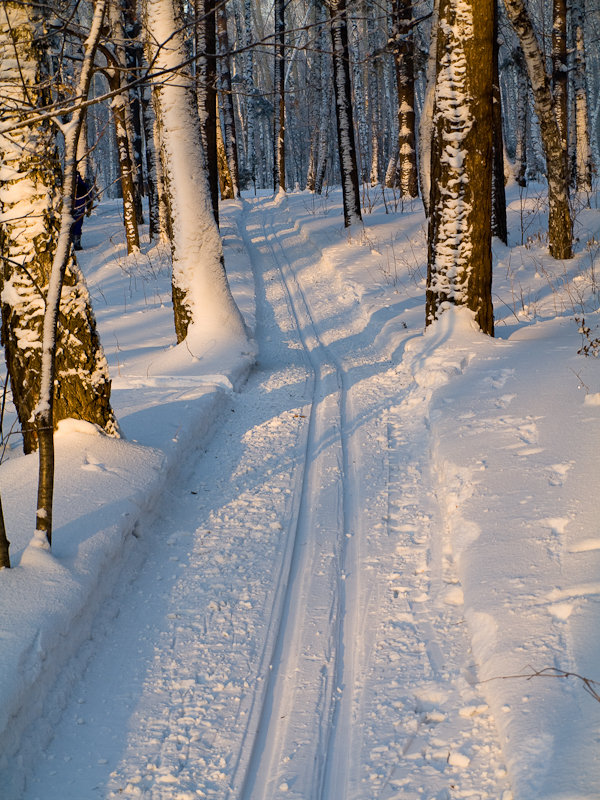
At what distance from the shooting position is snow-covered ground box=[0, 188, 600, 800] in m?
2.30

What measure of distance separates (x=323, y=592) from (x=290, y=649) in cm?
43

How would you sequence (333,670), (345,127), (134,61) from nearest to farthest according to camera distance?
1. (333,670)
2. (345,127)
3. (134,61)

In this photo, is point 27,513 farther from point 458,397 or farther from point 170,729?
point 458,397

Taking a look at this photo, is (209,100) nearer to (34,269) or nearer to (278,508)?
(34,269)

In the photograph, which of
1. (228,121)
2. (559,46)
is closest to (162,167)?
(559,46)

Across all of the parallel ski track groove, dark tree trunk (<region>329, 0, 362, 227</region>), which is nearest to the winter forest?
the parallel ski track groove

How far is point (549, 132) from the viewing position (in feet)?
31.8

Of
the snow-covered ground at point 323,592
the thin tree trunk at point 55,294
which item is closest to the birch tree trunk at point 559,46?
the snow-covered ground at point 323,592

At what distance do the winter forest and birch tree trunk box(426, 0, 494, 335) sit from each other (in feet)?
0.08

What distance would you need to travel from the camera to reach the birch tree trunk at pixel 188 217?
730cm

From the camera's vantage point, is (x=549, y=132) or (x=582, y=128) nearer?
(x=549, y=132)

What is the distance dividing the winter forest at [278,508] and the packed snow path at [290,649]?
0.04ft

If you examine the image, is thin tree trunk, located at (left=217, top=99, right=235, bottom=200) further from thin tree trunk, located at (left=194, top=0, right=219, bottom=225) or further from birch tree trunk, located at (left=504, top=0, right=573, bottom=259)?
birch tree trunk, located at (left=504, top=0, right=573, bottom=259)

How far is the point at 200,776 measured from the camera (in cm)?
228
